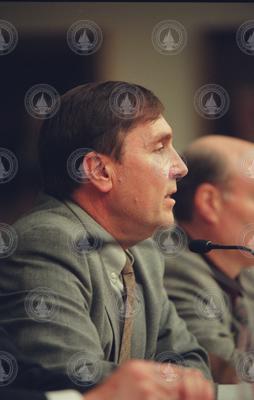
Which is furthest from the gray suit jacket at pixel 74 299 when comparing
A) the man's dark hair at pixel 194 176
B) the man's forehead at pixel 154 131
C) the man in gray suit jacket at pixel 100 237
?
the man's forehead at pixel 154 131

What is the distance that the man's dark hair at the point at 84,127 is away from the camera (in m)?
2.17

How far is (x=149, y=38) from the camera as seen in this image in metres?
2.26

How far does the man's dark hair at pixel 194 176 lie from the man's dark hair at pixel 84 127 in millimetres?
157

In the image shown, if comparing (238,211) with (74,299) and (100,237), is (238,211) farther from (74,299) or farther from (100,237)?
(74,299)

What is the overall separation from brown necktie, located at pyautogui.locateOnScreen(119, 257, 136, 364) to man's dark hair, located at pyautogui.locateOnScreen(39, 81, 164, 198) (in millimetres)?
252

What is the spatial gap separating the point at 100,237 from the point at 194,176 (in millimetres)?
294

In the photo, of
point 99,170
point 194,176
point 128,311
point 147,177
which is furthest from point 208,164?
point 128,311

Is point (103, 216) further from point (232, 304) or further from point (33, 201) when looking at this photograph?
point (232, 304)

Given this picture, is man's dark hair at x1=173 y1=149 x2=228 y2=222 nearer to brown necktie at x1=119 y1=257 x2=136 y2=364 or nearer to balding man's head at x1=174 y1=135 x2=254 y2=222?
balding man's head at x1=174 y1=135 x2=254 y2=222

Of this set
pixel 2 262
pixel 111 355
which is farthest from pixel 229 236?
pixel 2 262

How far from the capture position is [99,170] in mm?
2189

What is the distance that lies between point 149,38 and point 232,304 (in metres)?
0.73

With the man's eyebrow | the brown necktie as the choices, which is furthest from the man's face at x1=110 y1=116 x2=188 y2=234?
the brown necktie

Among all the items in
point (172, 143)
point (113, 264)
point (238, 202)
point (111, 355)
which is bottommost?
point (111, 355)
